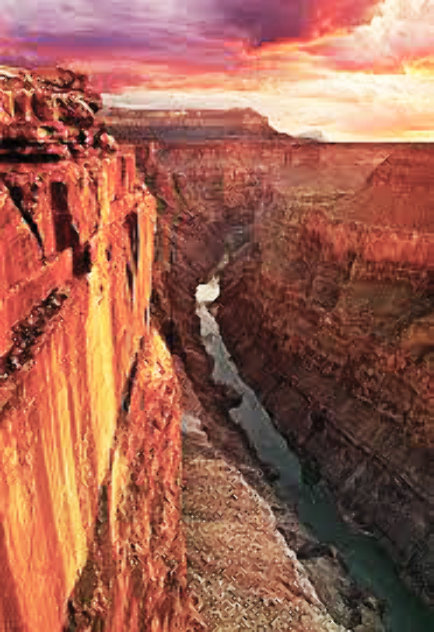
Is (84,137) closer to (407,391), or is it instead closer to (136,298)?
(136,298)

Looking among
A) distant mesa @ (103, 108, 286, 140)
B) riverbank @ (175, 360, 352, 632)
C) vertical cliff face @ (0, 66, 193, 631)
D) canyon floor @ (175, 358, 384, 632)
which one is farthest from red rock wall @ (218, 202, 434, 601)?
distant mesa @ (103, 108, 286, 140)

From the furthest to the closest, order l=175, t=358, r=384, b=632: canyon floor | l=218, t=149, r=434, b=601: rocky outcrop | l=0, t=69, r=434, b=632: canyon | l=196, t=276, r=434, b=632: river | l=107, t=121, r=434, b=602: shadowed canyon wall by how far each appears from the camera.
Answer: l=107, t=121, r=434, b=602: shadowed canyon wall → l=218, t=149, r=434, b=601: rocky outcrop → l=196, t=276, r=434, b=632: river → l=175, t=358, r=384, b=632: canyon floor → l=0, t=69, r=434, b=632: canyon

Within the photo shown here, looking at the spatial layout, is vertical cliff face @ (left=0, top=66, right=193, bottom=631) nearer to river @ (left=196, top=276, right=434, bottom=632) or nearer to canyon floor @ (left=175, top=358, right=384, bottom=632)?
canyon floor @ (left=175, top=358, right=384, bottom=632)

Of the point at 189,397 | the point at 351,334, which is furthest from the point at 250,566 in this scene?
the point at 351,334

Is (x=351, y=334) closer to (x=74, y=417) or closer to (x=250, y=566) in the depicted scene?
(x=250, y=566)

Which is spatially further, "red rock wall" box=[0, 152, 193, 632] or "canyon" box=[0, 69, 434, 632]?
"canyon" box=[0, 69, 434, 632]

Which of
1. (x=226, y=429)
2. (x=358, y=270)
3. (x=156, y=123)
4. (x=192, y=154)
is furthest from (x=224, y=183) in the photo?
(x=226, y=429)
